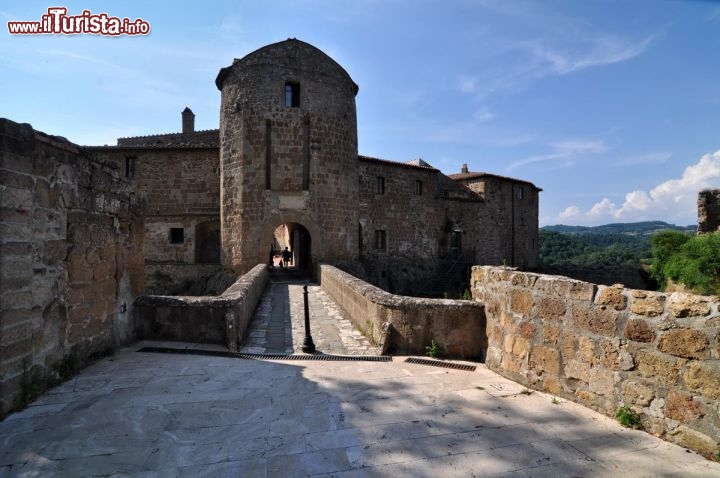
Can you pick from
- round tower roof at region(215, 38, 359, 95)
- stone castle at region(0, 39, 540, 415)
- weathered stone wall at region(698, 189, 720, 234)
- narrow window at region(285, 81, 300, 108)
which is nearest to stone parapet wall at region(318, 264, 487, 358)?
stone castle at region(0, 39, 540, 415)

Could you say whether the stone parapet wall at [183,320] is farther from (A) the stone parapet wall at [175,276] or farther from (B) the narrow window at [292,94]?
(A) the stone parapet wall at [175,276]

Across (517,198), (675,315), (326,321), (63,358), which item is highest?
(517,198)

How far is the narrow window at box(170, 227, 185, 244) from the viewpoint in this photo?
1900 centimetres

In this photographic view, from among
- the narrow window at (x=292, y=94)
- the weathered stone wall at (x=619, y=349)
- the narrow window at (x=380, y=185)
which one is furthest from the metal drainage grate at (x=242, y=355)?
the narrow window at (x=380, y=185)

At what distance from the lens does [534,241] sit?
3114cm

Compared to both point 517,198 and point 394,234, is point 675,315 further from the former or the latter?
point 517,198

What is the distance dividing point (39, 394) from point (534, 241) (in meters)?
32.7

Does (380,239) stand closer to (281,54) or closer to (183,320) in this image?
(281,54)

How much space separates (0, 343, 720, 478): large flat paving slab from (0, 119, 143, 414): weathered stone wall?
389 millimetres

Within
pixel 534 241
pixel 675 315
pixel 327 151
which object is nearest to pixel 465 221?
pixel 534 241

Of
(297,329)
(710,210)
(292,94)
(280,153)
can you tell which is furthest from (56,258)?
(710,210)

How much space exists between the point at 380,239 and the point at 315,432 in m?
20.0

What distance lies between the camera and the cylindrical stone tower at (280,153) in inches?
619

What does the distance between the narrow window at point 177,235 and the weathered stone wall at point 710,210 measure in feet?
82.5
